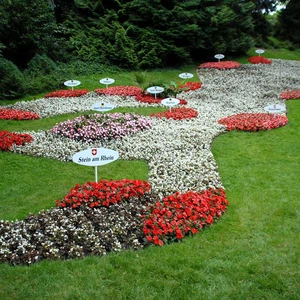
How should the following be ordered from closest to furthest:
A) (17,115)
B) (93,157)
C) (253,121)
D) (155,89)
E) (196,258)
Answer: (196,258)
(93,157)
(253,121)
(17,115)
(155,89)

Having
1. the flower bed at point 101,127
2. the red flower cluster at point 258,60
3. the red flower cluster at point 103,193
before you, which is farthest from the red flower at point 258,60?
the red flower cluster at point 103,193

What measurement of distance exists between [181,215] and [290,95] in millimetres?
11360

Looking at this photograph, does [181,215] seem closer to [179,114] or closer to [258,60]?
[179,114]

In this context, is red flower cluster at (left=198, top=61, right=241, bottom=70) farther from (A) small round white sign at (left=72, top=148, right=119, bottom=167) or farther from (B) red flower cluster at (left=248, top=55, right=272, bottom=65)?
(A) small round white sign at (left=72, top=148, right=119, bottom=167)

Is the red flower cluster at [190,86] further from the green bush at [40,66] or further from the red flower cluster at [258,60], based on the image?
the red flower cluster at [258,60]

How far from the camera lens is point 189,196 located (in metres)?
6.39

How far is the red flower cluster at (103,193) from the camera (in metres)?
6.18

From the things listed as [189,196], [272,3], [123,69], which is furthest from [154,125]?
[272,3]

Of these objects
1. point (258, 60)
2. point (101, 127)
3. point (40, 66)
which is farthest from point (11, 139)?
point (258, 60)

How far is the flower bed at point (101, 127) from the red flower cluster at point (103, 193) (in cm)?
330

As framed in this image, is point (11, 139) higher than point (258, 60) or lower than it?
lower

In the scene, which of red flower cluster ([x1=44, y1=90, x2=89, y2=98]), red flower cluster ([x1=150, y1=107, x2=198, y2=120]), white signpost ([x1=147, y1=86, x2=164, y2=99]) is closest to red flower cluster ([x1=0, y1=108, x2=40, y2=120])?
red flower cluster ([x1=44, y1=90, x2=89, y2=98])

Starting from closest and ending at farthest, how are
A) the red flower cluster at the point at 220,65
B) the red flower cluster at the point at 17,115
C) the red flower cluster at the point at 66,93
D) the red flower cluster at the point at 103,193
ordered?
the red flower cluster at the point at 103,193
the red flower cluster at the point at 17,115
the red flower cluster at the point at 66,93
the red flower cluster at the point at 220,65

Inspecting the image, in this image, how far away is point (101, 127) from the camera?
1013cm
